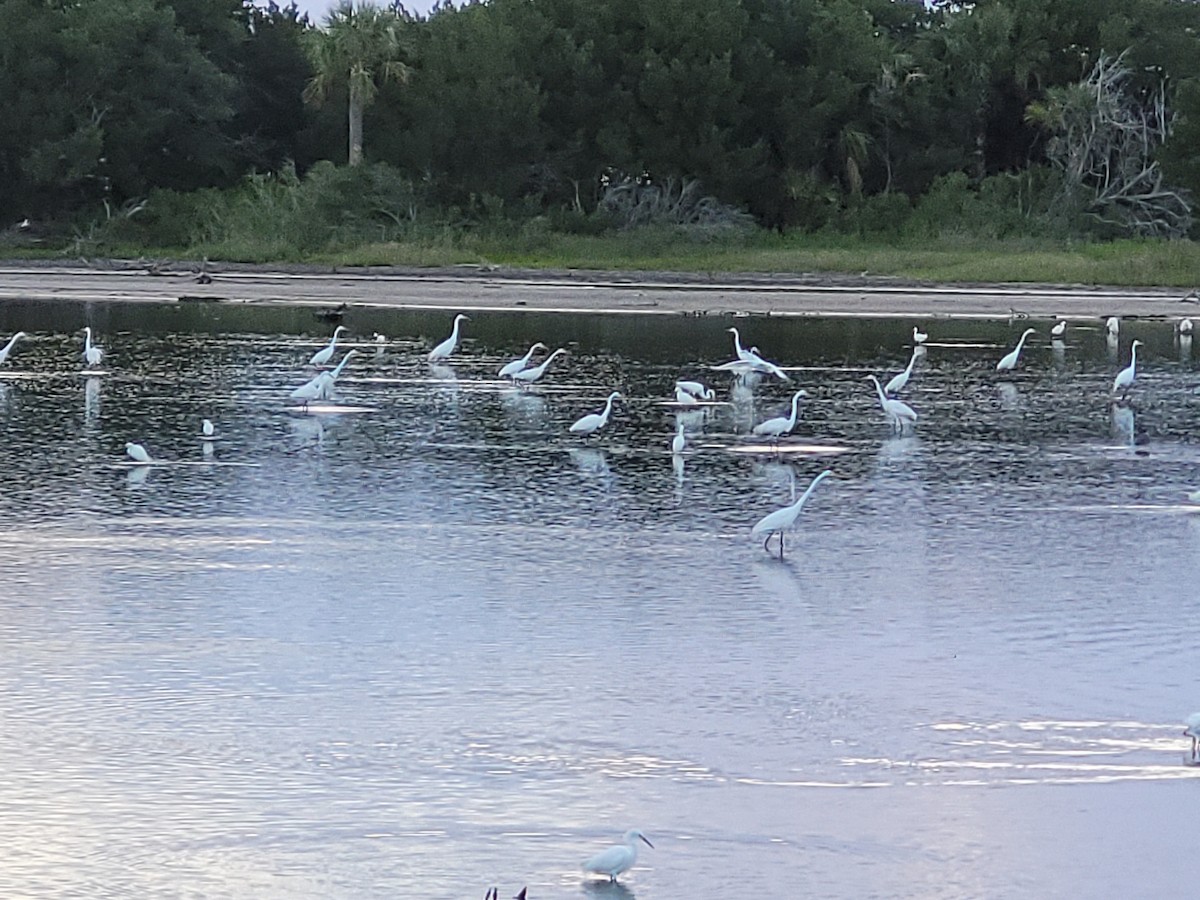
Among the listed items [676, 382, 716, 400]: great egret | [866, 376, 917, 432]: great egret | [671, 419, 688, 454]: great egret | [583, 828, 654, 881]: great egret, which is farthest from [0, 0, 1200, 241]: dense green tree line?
[583, 828, 654, 881]: great egret

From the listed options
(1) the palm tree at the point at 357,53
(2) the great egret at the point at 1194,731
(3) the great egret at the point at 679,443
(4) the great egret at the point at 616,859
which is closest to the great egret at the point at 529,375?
(3) the great egret at the point at 679,443

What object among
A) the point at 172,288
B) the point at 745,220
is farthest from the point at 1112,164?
the point at 172,288

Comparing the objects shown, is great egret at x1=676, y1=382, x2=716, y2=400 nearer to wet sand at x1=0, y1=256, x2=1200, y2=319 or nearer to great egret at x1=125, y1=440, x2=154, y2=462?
great egret at x1=125, y1=440, x2=154, y2=462

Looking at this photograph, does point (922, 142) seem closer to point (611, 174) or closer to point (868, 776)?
point (611, 174)

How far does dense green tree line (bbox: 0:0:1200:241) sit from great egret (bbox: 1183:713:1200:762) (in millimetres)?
46769

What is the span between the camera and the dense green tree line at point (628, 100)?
56844mm

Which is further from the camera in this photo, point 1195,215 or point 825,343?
point 1195,215

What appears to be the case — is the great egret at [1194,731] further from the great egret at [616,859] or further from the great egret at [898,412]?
the great egret at [898,412]

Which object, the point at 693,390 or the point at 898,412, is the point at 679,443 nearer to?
the point at 898,412

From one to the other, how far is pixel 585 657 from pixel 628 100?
46645 mm

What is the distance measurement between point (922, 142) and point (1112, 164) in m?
5.28

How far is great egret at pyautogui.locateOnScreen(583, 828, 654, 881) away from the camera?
796 centimetres

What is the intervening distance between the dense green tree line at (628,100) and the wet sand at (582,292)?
7.31 m

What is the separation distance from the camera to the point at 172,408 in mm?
22375
